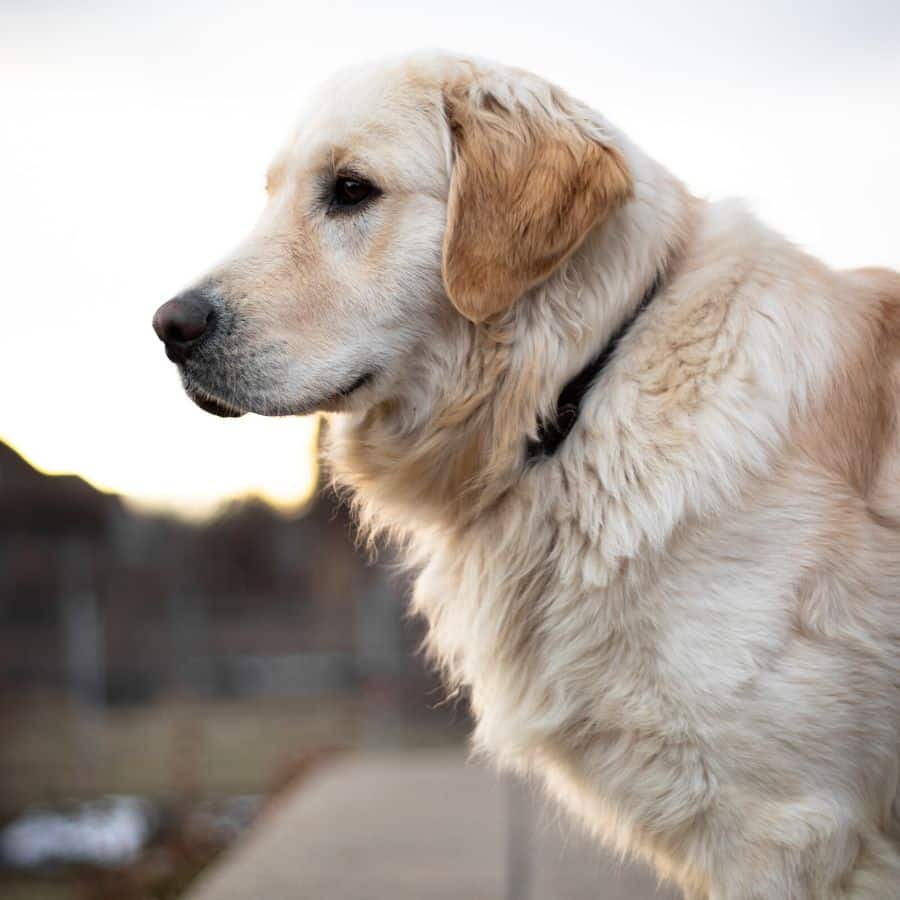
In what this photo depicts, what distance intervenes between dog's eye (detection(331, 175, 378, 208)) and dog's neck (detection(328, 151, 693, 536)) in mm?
364

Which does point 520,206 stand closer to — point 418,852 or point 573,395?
point 573,395

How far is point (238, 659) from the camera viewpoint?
16766 millimetres

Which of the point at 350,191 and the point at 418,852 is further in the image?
the point at 418,852

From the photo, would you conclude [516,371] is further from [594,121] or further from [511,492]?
[594,121]

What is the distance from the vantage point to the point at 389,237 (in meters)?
2.65

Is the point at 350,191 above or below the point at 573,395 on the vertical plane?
above

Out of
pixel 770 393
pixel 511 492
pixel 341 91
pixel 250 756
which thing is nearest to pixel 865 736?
pixel 770 393

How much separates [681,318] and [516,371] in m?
0.40

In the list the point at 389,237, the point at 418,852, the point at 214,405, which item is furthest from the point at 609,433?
the point at 418,852

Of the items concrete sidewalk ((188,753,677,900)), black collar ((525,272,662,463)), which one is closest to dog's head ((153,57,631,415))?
black collar ((525,272,662,463))

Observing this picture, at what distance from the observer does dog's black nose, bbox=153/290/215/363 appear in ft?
8.44

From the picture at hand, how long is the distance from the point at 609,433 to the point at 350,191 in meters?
0.84

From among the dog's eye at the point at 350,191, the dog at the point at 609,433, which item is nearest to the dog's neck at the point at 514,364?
the dog at the point at 609,433

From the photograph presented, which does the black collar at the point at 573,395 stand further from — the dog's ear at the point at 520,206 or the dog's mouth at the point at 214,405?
the dog's mouth at the point at 214,405
